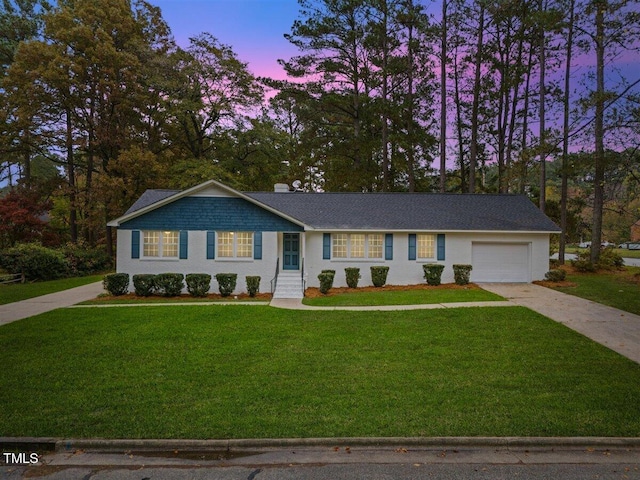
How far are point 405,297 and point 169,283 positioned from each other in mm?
9198

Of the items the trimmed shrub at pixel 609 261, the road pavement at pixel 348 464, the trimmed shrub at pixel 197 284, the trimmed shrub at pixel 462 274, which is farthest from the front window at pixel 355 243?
the road pavement at pixel 348 464

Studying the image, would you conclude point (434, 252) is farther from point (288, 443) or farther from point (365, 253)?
point (288, 443)

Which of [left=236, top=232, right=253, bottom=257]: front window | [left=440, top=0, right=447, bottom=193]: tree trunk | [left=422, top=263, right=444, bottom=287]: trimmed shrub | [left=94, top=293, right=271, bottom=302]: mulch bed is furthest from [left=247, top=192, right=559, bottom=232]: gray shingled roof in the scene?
[left=440, top=0, right=447, bottom=193]: tree trunk

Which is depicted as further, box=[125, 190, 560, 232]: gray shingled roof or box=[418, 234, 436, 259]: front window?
box=[418, 234, 436, 259]: front window

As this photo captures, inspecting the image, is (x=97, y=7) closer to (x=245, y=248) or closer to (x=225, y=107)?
(x=225, y=107)

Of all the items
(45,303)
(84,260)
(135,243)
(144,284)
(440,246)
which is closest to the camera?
(45,303)

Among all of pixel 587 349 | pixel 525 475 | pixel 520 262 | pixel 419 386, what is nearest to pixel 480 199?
pixel 520 262

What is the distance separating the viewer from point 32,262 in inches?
768

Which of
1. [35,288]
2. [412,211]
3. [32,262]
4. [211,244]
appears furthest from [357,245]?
[32,262]

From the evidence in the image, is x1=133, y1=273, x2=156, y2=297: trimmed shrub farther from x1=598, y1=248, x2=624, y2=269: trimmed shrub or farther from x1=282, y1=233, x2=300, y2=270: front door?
x1=598, y1=248, x2=624, y2=269: trimmed shrub

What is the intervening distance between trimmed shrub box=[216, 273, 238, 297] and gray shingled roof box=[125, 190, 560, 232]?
3826mm

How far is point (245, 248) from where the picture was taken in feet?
53.6

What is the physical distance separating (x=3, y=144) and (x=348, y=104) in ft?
75.3

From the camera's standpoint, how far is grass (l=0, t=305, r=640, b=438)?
486cm
